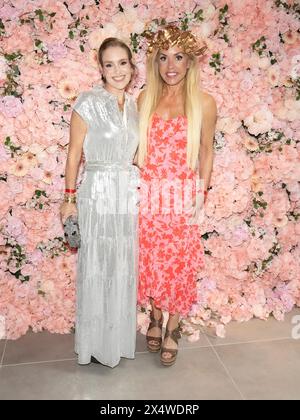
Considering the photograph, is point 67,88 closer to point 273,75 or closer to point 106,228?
point 106,228

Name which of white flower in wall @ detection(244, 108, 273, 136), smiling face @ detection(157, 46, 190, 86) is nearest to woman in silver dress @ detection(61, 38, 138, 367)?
smiling face @ detection(157, 46, 190, 86)

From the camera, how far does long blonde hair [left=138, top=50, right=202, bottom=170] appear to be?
2.64m

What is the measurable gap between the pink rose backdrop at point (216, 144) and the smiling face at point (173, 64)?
1.92ft

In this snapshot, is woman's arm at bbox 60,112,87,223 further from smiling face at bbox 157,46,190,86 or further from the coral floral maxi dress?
smiling face at bbox 157,46,190,86

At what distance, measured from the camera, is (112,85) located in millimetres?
2479

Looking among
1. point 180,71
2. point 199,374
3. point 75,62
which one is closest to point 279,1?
point 180,71

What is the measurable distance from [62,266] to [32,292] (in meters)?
0.32

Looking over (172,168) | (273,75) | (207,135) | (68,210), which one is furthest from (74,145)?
(273,75)

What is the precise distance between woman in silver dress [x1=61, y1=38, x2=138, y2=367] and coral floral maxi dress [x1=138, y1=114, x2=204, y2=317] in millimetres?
137

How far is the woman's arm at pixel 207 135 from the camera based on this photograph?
2.69 meters

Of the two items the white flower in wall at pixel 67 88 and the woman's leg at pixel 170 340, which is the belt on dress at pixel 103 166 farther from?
the woman's leg at pixel 170 340

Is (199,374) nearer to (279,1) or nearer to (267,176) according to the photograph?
(267,176)

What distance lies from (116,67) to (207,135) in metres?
0.73

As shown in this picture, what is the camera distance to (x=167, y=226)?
9.20 ft
